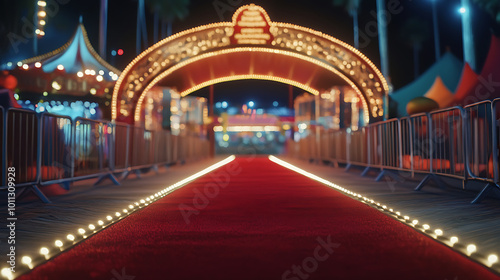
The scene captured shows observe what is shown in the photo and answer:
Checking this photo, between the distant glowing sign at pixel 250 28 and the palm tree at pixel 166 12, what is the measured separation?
33074 millimetres

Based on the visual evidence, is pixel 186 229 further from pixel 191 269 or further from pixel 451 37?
pixel 451 37

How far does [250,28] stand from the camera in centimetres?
2194

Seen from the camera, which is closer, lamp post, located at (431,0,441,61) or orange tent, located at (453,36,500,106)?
orange tent, located at (453,36,500,106)

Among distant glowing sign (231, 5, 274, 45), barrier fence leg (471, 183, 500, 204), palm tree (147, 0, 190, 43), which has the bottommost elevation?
barrier fence leg (471, 183, 500, 204)

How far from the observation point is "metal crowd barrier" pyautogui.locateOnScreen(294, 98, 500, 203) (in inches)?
324

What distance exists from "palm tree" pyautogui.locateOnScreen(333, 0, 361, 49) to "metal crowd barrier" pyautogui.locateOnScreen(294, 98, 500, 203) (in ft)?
93.0

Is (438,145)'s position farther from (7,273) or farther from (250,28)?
(250,28)

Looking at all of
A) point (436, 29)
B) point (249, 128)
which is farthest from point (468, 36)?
point (249, 128)

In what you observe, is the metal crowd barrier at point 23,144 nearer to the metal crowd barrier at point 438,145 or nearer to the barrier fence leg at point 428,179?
the metal crowd barrier at point 438,145

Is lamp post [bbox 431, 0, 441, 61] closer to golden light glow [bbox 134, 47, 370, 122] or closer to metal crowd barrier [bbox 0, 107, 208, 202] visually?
golden light glow [bbox 134, 47, 370, 122]

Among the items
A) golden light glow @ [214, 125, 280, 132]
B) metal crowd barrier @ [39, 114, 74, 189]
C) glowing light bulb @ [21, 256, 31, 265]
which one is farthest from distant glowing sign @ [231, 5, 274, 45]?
golden light glow @ [214, 125, 280, 132]

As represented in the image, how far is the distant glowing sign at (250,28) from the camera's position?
21.8 meters

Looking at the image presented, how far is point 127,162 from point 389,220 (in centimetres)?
903

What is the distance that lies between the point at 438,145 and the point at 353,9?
37.1m
